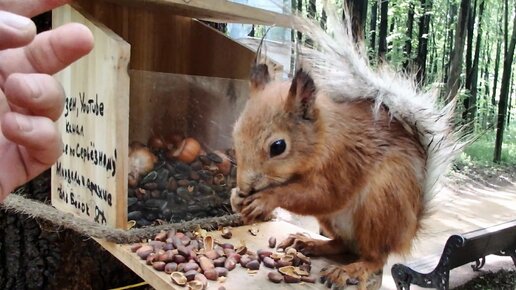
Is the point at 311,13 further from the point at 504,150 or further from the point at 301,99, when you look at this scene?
the point at 504,150

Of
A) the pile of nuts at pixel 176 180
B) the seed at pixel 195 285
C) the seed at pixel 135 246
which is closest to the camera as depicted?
the seed at pixel 195 285

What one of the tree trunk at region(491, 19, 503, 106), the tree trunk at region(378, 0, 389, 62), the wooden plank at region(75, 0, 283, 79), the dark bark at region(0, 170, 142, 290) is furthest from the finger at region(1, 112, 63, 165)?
the tree trunk at region(491, 19, 503, 106)

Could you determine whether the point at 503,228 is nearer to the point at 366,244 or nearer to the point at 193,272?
the point at 366,244

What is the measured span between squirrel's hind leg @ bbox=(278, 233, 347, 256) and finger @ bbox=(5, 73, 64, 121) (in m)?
0.49

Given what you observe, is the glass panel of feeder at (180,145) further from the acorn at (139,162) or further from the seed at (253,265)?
the seed at (253,265)

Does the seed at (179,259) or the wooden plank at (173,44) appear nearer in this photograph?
the seed at (179,259)

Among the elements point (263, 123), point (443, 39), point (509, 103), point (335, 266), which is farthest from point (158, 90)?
point (509, 103)

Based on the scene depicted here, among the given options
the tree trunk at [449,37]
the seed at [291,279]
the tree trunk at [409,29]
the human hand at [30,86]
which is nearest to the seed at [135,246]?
the seed at [291,279]

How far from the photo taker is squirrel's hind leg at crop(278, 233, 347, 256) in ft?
2.25

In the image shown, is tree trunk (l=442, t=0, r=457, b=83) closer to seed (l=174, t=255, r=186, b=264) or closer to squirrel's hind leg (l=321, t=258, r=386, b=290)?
squirrel's hind leg (l=321, t=258, r=386, b=290)

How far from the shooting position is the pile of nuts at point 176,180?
77 centimetres

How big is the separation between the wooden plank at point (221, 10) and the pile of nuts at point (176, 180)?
0.21 m

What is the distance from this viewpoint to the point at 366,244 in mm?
608

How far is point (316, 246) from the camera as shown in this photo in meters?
0.69
